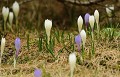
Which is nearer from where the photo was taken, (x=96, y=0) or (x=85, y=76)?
(x=85, y=76)

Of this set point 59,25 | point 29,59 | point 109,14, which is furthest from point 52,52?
point 59,25

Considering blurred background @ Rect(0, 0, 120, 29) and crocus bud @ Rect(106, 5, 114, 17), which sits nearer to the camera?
crocus bud @ Rect(106, 5, 114, 17)

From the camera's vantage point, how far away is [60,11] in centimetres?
658

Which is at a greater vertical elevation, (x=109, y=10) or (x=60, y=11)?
(x=60, y=11)

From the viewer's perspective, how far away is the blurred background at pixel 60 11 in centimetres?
490

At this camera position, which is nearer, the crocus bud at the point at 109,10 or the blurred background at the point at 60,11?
the crocus bud at the point at 109,10

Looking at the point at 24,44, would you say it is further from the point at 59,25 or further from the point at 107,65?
the point at 59,25

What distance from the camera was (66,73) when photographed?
9.80ft

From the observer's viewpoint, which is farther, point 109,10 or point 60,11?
point 60,11

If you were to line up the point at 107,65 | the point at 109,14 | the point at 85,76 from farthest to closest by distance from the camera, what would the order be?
the point at 109,14 → the point at 107,65 → the point at 85,76

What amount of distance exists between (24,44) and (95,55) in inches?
34.1

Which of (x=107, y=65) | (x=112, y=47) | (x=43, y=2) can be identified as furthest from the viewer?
(x=43, y=2)

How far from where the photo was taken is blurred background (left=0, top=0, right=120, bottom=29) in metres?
4.90

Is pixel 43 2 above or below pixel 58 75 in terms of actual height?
above
